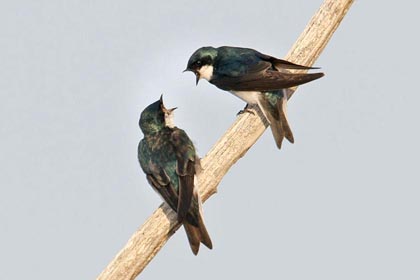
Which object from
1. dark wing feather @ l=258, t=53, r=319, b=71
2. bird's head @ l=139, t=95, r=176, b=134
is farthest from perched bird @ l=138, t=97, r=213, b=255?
dark wing feather @ l=258, t=53, r=319, b=71

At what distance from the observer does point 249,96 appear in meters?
8.79

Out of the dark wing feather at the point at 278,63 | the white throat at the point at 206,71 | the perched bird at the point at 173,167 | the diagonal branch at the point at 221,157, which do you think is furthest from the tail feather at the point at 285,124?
the perched bird at the point at 173,167

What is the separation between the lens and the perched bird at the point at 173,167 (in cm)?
811

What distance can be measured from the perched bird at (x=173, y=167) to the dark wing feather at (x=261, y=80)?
1.78ft

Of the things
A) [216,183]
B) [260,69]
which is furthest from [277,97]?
[216,183]

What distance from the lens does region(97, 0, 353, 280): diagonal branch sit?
8117mm

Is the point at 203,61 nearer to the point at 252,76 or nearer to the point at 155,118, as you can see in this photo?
the point at 252,76

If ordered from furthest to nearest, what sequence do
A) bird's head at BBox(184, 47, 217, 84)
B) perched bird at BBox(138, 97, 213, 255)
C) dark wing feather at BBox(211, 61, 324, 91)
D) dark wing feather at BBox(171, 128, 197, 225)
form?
bird's head at BBox(184, 47, 217, 84), dark wing feather at BBox(211, 61, 324, 91), perched bird at BBox(138, 97, 213, 255), dark wing feather at BBox(171, 128, 197, 225)

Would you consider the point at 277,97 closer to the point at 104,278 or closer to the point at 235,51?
the point at 235,51

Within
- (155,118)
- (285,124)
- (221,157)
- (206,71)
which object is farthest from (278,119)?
(155,118)

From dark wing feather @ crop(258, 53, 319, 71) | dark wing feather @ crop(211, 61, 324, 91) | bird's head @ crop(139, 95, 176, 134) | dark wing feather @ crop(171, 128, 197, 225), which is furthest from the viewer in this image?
dark wing feather @ crop(258, 53, 319, 71)

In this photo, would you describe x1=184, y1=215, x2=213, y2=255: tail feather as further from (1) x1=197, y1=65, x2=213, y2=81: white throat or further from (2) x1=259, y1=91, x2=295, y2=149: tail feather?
(1) x1=197, y1=65, x2=213, y2=81: white throat

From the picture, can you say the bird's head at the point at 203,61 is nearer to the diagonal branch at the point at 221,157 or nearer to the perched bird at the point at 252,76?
the perched bird at the point at 252,76

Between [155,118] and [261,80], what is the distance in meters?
0.78
